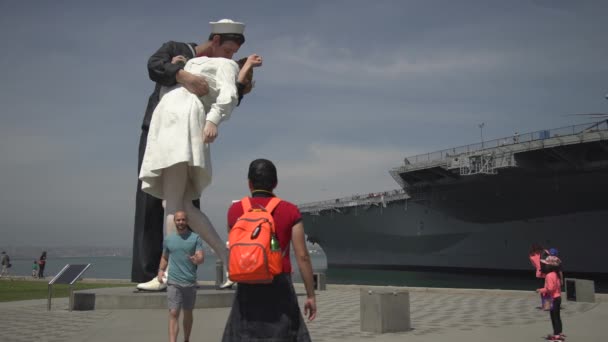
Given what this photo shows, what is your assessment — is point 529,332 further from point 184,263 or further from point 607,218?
point 607,218

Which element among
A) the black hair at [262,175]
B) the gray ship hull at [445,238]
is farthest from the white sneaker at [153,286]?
the gray ship hull at [445,238]

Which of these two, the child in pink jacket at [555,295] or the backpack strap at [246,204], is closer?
the backpack strap at [246,204]

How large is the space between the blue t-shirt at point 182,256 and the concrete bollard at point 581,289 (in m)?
11.1

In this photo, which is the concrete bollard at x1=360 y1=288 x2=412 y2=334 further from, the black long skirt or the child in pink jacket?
the black long skirt

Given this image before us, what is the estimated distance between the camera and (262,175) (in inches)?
128

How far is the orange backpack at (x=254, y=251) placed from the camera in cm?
280

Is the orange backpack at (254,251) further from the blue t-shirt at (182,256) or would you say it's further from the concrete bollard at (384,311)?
the concrete bollard at (384,311)

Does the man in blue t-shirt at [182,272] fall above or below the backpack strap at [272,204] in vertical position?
below

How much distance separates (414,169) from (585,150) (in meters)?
11.5

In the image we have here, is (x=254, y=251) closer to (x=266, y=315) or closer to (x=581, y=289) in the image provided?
(x=266, y=315)

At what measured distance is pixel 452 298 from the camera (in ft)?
46.6

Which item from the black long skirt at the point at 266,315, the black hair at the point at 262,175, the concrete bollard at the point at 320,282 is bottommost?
the concrete bollard at the point at 320,282

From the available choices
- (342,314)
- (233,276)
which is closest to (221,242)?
(342,314)

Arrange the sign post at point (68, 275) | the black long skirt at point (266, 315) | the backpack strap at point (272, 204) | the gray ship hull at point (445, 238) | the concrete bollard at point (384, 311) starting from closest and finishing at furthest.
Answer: the black long skirt at point (266, 315), the backpack strap at point (272, 204), the concrete bollard at point (384, 311), the sign post at point (68, 275), the gray ship hull at point (445, 238)
